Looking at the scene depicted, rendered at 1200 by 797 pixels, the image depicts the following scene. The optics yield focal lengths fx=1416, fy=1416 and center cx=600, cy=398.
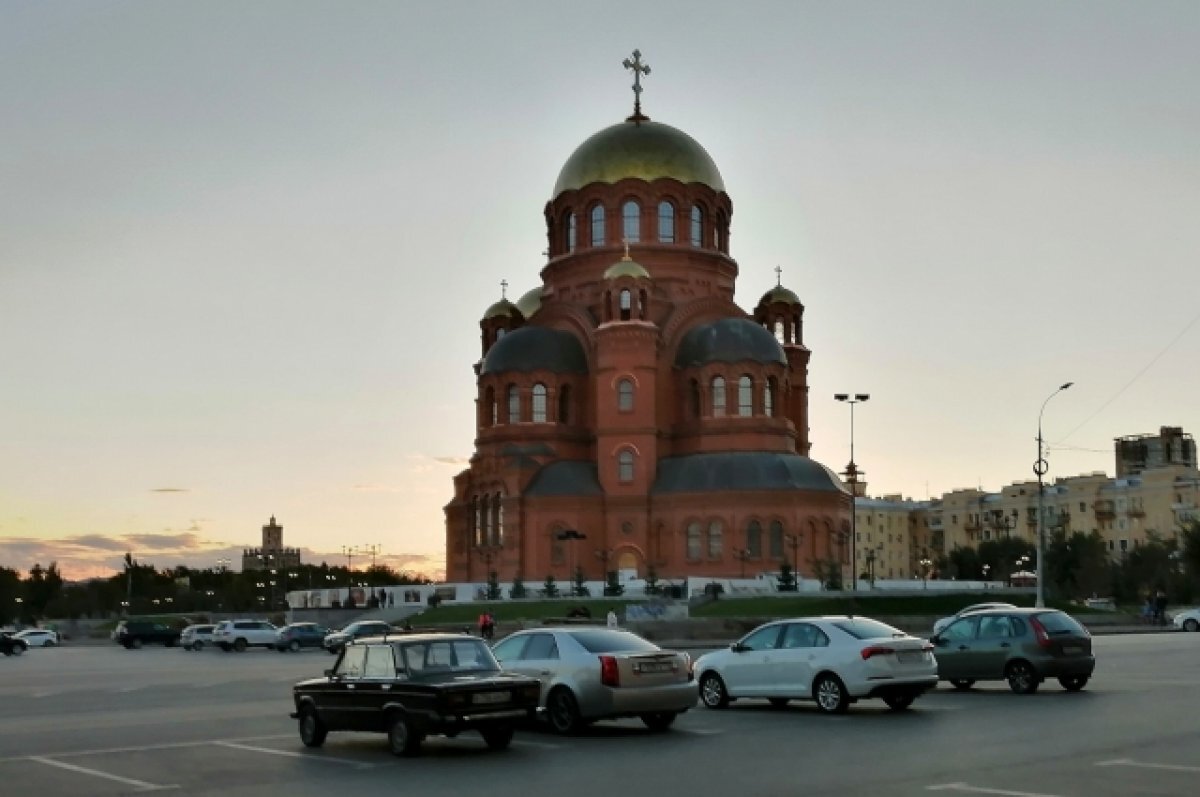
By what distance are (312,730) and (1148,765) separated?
8.79 meters

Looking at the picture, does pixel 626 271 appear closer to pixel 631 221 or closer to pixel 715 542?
pixel 631 221

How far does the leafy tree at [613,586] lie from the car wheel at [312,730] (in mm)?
43031

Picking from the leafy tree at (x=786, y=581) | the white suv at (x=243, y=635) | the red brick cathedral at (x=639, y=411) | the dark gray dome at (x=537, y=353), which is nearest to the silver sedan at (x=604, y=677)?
the white suv at (x=243, y=635)

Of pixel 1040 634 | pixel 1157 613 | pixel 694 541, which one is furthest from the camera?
pixel 694 541

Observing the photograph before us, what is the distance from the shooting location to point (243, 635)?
51.0 metres

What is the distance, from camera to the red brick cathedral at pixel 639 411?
215 ft

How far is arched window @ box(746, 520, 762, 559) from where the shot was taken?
212 ft

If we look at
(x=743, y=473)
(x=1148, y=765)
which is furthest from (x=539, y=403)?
(x=1148, y=765)

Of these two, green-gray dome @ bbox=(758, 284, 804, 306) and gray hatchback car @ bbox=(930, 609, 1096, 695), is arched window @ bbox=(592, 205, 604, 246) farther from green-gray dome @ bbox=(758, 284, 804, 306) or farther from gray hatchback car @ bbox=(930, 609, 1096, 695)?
gray hatchback car @ bbox=(930, 609, 1096, 695)

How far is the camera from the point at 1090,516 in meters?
120

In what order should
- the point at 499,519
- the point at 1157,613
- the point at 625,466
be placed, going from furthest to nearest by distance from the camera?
1. the point at 499,519
2. the point at 625,466
3. the point at 1157,613

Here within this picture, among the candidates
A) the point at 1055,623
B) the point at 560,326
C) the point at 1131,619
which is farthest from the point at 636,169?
the point at 1055,623

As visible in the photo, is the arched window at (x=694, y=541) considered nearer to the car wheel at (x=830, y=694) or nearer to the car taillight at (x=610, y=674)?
the car wheel at (x=830, y=694)

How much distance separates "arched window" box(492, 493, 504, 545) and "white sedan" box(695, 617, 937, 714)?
159 feet
